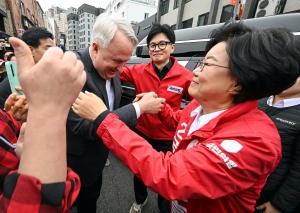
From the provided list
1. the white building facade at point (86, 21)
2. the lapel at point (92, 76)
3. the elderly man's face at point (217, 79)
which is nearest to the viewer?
the elderly man's face at point (217, 79)

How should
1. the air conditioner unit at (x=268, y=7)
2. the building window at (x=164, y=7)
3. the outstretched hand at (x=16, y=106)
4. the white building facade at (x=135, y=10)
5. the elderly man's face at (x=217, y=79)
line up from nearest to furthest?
the elderly man's face at (x=217, y=79), the outstretched hand at (x=16, y=106), the air conditioner unit at (x=268, y=7), the building window at (x=164, y=7), the white building facade at (x=135, y=10)

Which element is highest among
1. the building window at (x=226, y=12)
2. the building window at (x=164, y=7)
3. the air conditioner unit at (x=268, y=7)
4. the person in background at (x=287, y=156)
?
the building window at (x=164, y=7)

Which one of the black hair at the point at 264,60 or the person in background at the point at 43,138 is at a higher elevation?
the black hair at the point at 264,60

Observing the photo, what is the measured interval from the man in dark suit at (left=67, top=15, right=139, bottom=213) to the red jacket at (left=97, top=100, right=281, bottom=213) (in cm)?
31

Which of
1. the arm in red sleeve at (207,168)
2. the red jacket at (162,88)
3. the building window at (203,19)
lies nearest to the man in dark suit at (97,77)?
the arm in red sleeve at (207,168)

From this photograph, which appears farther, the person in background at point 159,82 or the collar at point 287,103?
the person in background at point 159,82

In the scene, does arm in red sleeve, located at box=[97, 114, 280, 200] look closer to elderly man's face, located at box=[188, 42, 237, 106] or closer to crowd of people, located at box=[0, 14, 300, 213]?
crowd of people, located at box=[0, 14, 300, 213]

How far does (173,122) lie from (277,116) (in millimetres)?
936

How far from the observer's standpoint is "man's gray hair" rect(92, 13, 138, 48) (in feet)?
4.06

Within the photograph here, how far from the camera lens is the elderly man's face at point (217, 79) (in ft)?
3.25

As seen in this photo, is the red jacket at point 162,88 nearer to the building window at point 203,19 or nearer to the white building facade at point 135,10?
the building window at point 203,19

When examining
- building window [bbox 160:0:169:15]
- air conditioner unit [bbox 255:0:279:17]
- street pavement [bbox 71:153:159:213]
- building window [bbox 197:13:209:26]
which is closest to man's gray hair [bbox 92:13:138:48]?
street pavement [bbox 71:153:159:213]

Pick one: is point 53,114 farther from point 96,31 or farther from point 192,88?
point 96,31

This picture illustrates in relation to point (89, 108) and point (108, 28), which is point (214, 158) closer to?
point (89, 108)
